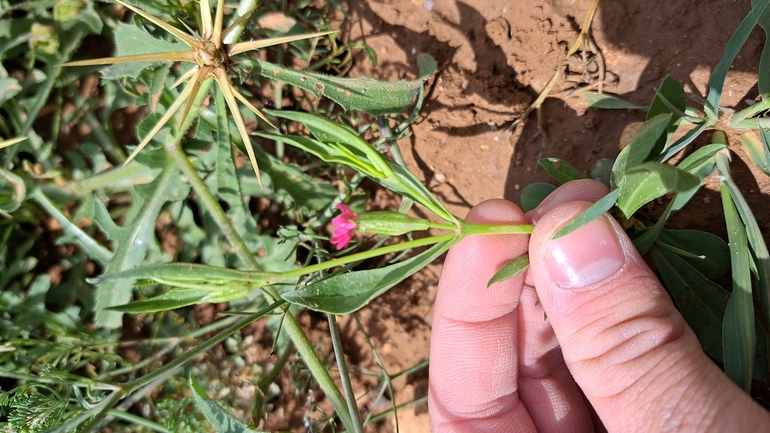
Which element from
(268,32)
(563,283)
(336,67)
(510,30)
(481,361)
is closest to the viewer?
(563,283)

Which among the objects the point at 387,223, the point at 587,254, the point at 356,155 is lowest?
the point at 587,254

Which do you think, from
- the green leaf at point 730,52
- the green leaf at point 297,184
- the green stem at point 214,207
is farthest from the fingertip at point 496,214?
the green leaf at point 297,184

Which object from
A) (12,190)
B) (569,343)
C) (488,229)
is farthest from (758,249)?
(12,190)

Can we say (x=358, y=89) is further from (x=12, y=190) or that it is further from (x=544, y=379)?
(x=12, y=190)

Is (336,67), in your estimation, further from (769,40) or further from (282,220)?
(769,40)

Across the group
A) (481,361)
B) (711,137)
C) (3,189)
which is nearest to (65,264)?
(3,189)
